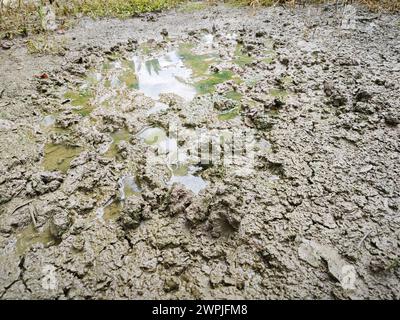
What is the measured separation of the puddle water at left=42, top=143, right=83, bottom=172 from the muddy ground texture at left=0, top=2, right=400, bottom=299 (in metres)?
0.02

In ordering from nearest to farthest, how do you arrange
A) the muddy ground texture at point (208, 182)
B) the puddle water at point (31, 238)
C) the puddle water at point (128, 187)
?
the muddy ground texture at point (208, 182) < the puddle water at point (31, 238) < the puddle water at point (128, 187)

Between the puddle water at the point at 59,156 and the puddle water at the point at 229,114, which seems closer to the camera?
the puddle water at the point at 59,156

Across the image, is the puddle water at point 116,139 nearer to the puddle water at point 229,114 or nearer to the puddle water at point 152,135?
the puddle water at point 152,135

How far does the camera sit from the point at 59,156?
2.72 metres

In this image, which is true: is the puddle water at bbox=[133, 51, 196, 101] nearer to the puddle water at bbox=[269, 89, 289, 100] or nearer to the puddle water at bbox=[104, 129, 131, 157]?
the puddle water at bbox=[104, 129, 131, 157]

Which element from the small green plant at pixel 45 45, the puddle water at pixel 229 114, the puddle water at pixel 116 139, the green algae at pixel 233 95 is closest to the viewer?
the puddle water at pixel 116 139

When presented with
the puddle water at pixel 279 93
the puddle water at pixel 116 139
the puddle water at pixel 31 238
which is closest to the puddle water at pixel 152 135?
the puddle water at pixel 116 139

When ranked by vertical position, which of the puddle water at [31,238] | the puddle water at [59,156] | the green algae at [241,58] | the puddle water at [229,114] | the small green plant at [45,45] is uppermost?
the small green plant at [45,45]

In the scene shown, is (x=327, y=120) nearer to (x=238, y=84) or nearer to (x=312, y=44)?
(x=238, y=84)

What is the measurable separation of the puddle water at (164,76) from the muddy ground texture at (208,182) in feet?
0.19

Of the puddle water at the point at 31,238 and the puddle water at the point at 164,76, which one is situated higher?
the puddle water at the point at 164,76

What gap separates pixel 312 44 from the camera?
14.9ft

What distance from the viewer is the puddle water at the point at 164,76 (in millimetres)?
3660
